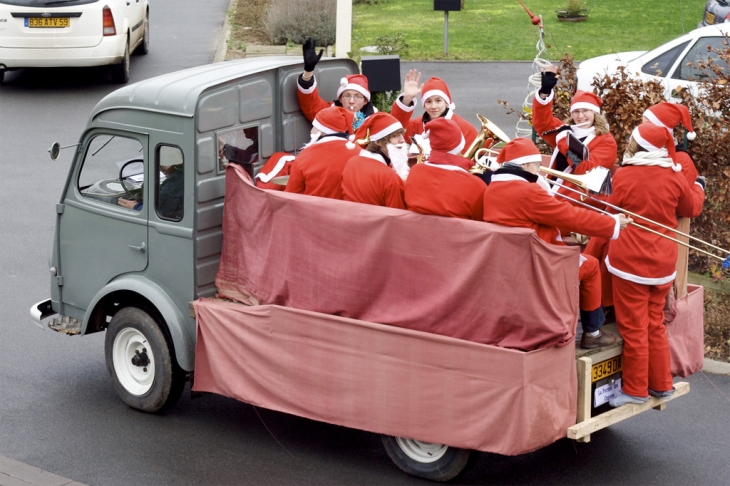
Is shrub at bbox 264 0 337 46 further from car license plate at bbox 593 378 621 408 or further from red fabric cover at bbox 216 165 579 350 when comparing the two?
car license plate at bbox 593 378 621 408

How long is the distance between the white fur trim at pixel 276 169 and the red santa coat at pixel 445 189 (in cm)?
137

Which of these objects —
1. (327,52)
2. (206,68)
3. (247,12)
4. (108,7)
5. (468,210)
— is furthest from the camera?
(247,12)

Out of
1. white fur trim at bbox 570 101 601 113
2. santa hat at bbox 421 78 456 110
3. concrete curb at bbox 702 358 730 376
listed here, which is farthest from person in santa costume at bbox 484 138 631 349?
concrete curb at bbox 702 358 730 376

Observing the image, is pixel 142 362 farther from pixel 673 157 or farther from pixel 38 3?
pixel 38 3

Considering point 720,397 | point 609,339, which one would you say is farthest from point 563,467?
point 720,397

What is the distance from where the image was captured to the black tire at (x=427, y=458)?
6.19 meters

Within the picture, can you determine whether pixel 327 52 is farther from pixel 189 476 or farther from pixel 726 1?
pixel 189 476

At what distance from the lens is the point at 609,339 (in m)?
6.28

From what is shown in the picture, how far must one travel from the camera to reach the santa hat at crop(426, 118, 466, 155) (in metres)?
6.04

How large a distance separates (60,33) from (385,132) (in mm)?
11741

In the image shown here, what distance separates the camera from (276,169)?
23.8 ft

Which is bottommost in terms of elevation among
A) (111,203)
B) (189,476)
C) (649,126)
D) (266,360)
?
(189,476)

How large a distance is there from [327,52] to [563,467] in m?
14.8

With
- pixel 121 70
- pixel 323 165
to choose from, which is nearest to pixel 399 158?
pixel 323 165
